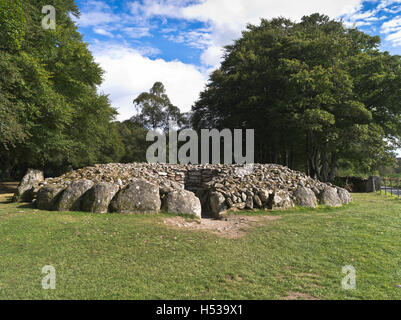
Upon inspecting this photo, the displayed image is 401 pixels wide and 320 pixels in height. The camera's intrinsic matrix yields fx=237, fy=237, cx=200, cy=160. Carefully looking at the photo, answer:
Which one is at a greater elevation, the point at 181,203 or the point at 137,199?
the point at 137,199

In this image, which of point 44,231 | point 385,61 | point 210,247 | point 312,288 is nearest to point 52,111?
point 44,231

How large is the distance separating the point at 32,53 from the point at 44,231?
42.5 ft

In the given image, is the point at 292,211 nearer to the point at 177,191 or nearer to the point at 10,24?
the point at 177,191

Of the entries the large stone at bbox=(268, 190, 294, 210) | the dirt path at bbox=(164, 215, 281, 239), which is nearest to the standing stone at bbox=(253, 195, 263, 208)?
the large stone at bbox=(268, 190, 294, 210)

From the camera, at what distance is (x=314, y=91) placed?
17891 millimetres

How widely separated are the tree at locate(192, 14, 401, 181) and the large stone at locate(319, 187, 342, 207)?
281 inches

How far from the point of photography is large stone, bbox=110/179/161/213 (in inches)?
308

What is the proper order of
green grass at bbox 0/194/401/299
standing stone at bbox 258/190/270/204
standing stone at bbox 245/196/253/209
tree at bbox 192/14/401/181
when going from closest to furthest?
green grass at bbox 0/194/401/299 < standing stone at bbox 245/196/253/209 < standing stone at bbox 258/190/270/204 < tree at bbox 192/14/401/181

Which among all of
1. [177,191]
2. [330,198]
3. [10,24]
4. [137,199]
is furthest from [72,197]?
[330,198]

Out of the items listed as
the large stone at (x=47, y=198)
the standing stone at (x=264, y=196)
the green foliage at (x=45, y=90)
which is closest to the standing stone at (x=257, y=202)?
the standing stone at (x=264, y=196)

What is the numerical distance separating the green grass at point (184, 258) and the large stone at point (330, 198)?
2.86 m

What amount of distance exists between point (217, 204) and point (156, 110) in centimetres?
3193

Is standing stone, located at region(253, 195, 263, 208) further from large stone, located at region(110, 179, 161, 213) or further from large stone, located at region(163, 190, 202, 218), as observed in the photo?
large stone, located at region(110, 179, 161, 213)

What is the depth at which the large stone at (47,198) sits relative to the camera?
26.9 feet
